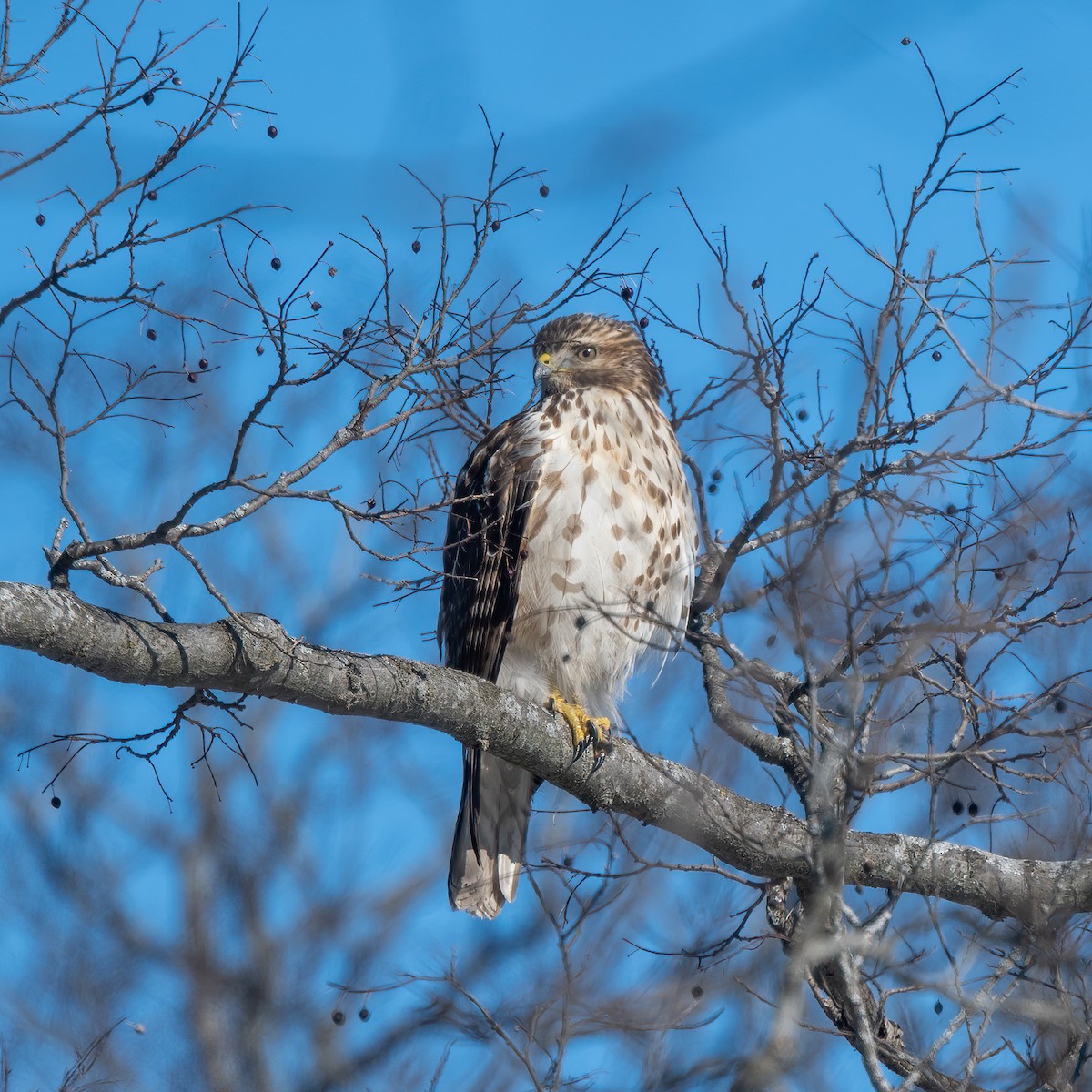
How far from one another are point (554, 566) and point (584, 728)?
651 mm

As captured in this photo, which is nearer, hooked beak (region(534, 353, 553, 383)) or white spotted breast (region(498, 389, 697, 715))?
Result: white spotted breast (region(498, 389, 697, 715))

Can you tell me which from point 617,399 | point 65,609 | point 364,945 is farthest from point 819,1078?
point 364,945

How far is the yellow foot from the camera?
15.2ft

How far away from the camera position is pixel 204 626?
3607 mm

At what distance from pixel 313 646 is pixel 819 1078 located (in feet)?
8.93

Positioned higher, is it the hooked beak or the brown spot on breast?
the hooked beak

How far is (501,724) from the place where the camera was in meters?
4.32

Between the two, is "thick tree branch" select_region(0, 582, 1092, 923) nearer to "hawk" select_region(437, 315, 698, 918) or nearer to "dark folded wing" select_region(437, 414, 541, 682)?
"hawk" select_region(437, 315, 698, 918)

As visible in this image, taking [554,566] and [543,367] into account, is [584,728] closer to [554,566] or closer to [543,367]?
[554,566]

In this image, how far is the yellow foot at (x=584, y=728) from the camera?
463 cm

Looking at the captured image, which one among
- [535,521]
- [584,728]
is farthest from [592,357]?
[584,728]

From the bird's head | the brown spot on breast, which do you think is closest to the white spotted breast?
the brown spot on breast

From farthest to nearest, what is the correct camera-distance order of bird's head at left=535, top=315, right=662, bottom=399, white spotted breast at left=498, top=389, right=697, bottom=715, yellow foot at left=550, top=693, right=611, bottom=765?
bird's head at left=535, top=315, right=662, bottom=399 < white spotted breast at left=498, top=389, right=697, bottom=715 < yellow foot at left=550, top=693, right=611, bottom=765

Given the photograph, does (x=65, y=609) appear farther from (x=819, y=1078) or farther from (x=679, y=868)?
(x=819, y=1078)
